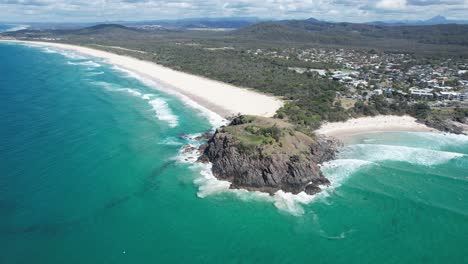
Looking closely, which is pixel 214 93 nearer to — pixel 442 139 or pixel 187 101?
pixel 187 101

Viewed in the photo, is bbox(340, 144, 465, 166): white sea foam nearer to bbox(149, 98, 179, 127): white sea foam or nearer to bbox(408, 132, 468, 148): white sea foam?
bbox(408, 132, 468, 148): white sea foam

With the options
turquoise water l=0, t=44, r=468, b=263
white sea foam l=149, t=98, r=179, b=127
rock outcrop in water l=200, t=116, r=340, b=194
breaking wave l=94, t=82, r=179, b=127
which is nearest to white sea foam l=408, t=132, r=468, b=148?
turquoise water l=0, t=44, r=468, b=263

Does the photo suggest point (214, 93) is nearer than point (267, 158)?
No

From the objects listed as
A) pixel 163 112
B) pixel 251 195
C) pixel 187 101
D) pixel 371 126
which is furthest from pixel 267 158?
pixel 187 101

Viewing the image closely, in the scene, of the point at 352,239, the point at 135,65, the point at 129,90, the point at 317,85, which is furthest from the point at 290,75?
the point at 352,239

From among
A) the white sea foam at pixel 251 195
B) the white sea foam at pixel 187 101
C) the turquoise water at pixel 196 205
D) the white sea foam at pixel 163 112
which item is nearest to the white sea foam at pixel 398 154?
the turquoise water at pixel 196 205

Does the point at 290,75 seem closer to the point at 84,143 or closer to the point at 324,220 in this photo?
the point at 84,143
